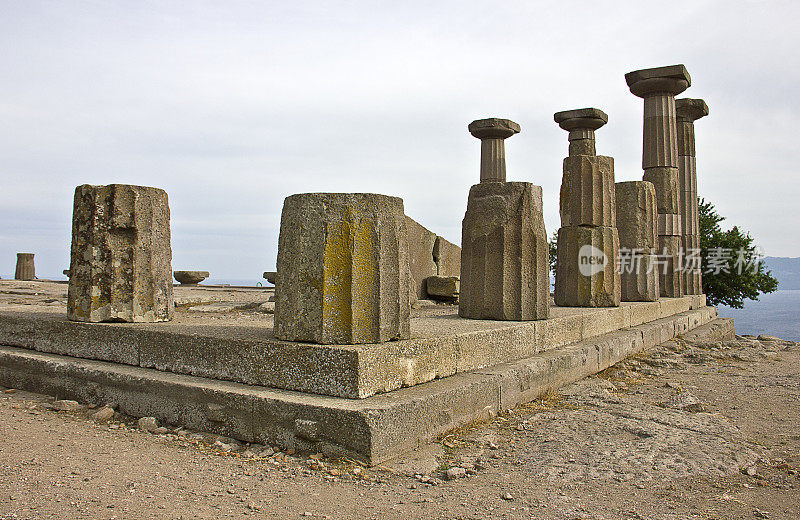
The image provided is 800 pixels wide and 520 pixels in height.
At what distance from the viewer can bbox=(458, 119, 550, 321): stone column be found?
246 inches

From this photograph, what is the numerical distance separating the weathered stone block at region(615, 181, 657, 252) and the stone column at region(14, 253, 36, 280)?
891 inches

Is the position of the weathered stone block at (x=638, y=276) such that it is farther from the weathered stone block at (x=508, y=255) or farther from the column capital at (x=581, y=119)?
the weathered stone block at (x=508, y=255)

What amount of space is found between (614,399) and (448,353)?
1.87m

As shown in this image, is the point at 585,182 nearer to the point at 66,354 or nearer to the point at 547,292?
the point at 547,292

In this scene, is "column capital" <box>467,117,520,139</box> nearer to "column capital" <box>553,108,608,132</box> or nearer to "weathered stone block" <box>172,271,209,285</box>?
"column capital" <box>553,108,608,132</box>

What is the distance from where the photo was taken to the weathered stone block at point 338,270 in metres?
4.05

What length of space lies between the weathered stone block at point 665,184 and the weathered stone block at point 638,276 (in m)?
3.08

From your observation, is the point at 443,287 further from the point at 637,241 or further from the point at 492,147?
the point at 492,147

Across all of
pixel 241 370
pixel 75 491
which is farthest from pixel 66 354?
pixel 75 491

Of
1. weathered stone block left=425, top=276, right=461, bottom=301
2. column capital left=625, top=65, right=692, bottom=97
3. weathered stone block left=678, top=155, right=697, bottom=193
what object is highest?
column capital left=625, top=65, right=692, bottom=97

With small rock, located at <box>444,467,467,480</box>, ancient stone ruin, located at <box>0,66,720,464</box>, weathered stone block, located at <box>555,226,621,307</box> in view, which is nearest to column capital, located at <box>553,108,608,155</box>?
weathered stone block, located at <box>555,226,621,307</box>

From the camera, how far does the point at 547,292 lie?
6441 millimetres

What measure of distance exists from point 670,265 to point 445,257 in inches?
210

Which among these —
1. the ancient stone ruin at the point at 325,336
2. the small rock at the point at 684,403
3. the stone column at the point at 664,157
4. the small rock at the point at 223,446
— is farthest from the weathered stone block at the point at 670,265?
the small rock at the point at 223,446
